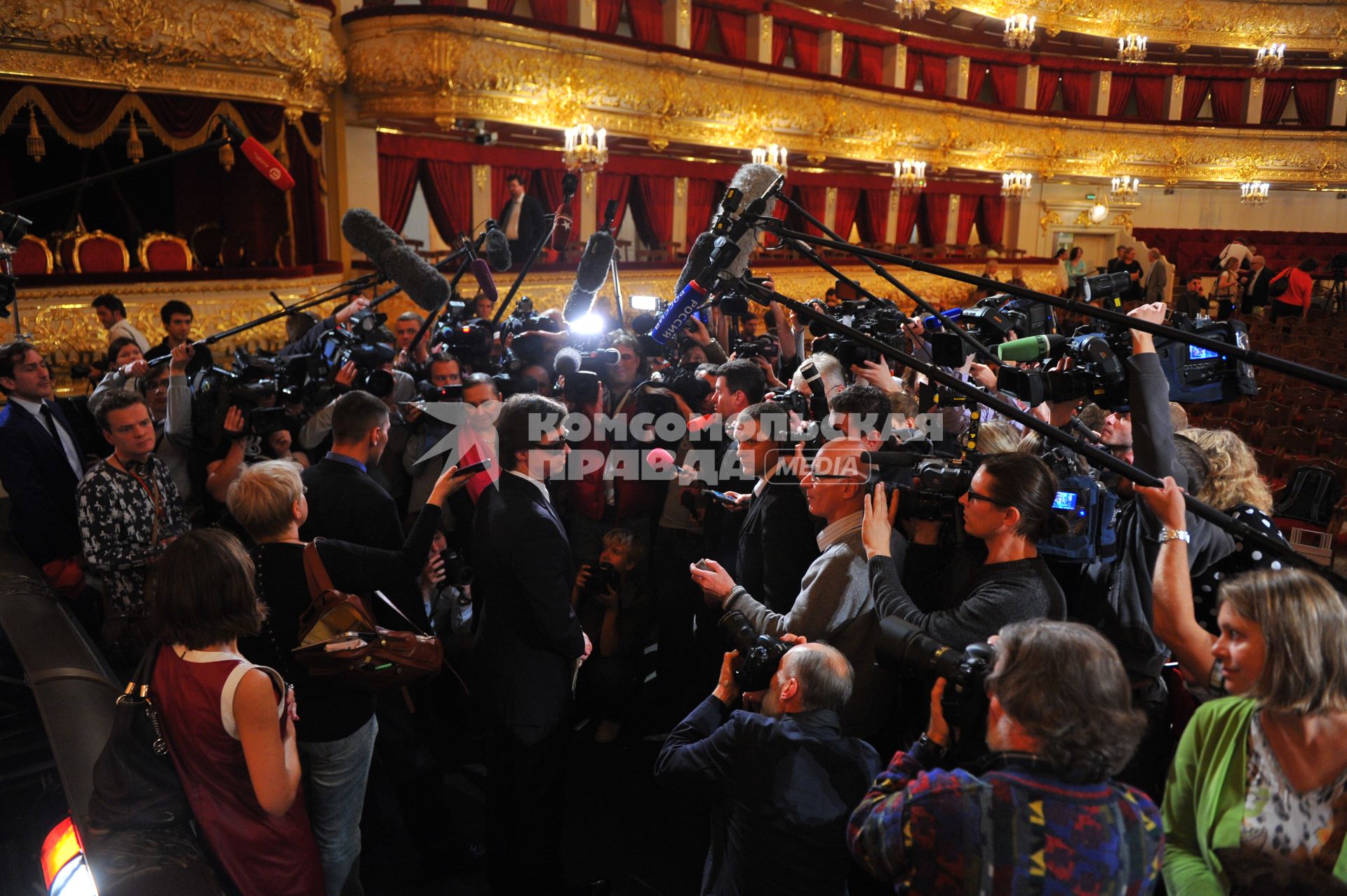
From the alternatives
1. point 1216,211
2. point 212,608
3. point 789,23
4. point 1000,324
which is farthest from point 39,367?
point 1216,211

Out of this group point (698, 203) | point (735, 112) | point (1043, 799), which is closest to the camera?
point (1043, 799)

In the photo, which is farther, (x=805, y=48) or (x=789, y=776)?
(x=805, y=48)

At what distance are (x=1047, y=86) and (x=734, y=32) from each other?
844 cm

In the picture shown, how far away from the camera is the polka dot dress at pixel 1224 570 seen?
2168 mm

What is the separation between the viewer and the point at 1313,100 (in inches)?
734

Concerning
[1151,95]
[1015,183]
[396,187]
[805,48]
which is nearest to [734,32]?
[805,48]

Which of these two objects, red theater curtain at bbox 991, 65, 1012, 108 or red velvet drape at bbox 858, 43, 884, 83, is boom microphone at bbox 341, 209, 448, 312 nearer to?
red velvet drape at bbox 858, 43, 884, 83

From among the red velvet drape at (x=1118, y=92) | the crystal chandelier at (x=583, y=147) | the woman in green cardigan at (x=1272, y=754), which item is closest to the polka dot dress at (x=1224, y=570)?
the woman in green cardigan at (x=1272, y=754)

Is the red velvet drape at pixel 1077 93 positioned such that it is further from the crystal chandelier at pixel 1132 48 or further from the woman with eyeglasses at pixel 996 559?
the woman with eyeglasses at pixel 996 559

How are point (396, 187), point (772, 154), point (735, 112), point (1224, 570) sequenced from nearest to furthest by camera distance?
1. point (1224, 570)
2. point (396, 187)
3. point (735, 112)
4. point (772, 154)

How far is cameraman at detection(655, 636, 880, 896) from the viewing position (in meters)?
1.66

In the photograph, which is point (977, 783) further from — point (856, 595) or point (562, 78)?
point (562, 78)

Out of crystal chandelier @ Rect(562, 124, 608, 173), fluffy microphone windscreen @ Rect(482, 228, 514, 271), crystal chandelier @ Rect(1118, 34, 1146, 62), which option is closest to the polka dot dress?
fluffy microphone windscreen @ Rect(482, 228, 514, 271)

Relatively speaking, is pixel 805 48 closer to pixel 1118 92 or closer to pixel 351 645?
pixel 1118 92
